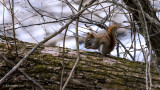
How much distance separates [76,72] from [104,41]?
Result: 750 millimetres

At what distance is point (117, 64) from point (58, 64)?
1.69 ft

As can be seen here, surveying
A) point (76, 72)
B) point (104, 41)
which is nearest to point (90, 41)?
point (104, 41)

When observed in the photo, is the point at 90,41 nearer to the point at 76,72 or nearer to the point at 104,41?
the point at 104,41

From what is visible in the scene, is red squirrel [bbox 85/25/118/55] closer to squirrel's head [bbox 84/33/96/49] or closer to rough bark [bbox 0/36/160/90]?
squirrel's head [bbox 84/33/96/49]

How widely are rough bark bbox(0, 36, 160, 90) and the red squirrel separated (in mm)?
379

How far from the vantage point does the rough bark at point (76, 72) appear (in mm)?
1587

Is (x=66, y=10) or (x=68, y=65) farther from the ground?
(x=66, y=10)

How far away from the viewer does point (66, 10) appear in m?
3.59

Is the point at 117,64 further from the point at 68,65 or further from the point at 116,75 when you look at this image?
the point at 68,65

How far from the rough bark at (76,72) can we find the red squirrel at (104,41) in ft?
1.24

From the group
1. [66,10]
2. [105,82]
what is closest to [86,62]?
[105,82]

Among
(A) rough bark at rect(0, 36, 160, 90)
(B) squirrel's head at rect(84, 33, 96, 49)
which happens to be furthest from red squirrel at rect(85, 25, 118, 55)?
(A) rough bark at rect(0, 36, 160, 90)

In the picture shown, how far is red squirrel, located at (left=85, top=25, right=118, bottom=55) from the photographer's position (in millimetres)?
2216

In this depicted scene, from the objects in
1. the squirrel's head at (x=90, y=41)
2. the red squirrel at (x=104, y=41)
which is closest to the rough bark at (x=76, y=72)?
the red squirrel at (x=104, y=41)
